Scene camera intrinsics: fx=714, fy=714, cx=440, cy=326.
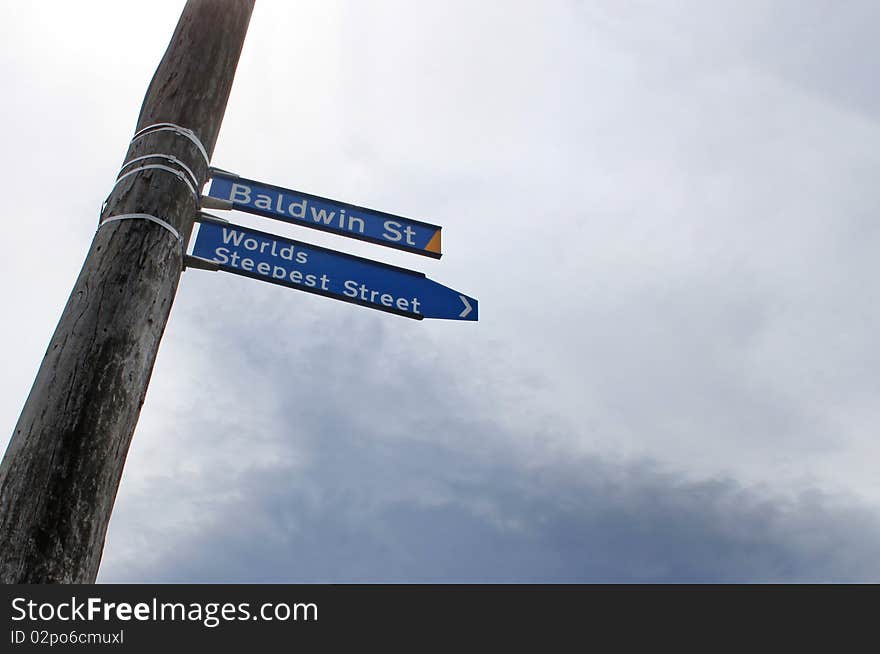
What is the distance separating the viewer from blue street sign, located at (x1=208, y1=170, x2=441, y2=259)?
3.56 m

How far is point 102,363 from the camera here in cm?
251

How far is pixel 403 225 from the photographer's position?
3.95 meters


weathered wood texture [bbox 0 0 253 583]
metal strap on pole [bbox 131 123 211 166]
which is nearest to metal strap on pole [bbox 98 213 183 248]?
weathered wood texture [bbox 0 0 253 583]

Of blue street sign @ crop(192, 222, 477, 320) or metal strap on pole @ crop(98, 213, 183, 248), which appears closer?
metal strap on pole @ crop(98, 213, 183, 248)

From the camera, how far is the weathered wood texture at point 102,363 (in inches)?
87.6

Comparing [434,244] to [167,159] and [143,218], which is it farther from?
[143,218]
